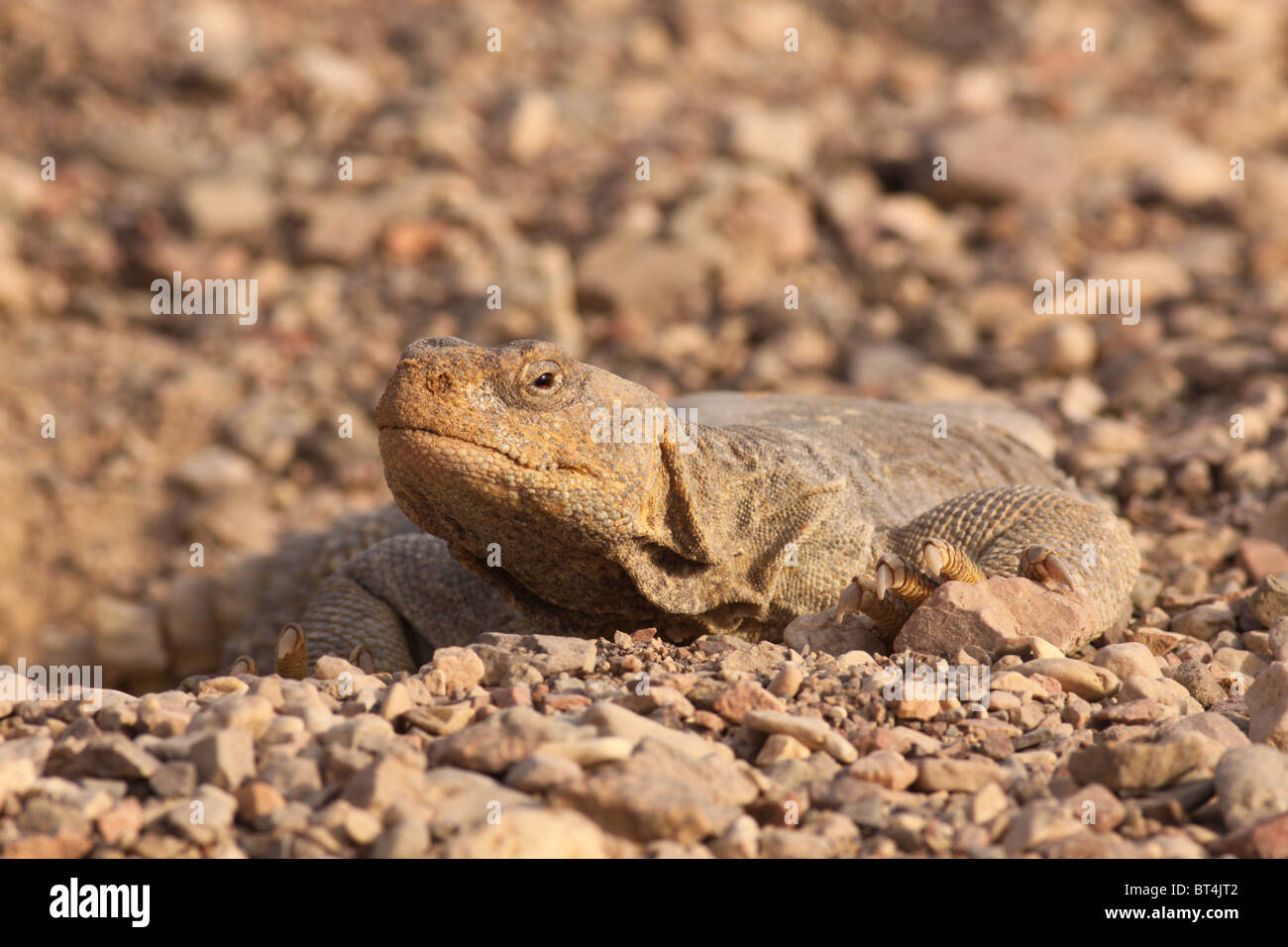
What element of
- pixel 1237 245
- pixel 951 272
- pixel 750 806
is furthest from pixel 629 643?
pixel 1237 245

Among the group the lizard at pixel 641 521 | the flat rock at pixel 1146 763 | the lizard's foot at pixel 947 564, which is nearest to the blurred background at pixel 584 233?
the lizard at pixel 641 521

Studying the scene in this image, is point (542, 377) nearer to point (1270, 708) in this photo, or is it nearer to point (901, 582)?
point (901, 582)

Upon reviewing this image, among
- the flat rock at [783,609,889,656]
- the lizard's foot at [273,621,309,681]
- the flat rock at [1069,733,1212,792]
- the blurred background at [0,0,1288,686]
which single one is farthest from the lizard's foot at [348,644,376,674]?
the blurred background at [0,0,1288,686]

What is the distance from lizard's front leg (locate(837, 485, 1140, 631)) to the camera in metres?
4.90

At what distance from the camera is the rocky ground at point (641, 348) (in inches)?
135

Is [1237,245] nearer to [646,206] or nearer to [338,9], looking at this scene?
[646,206]

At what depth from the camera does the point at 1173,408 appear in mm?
9414

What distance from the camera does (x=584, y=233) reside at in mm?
12594

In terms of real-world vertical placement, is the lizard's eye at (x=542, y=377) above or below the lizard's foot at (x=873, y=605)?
above

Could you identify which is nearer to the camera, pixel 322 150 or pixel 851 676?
pixel 851 676

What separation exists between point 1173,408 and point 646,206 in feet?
17.5

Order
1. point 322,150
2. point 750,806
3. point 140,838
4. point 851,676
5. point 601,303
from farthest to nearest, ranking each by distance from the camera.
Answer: point 322,150 < point 601,303 < point 851,676 < point 750,806 < point 140,838

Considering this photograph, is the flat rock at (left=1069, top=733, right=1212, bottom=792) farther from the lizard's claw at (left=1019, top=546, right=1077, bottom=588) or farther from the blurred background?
the blurred background

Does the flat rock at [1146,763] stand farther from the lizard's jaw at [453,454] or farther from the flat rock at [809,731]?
the lizard's jaw at [453,454]
